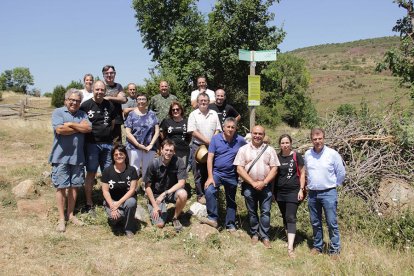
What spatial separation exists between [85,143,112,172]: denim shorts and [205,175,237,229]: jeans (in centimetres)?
156

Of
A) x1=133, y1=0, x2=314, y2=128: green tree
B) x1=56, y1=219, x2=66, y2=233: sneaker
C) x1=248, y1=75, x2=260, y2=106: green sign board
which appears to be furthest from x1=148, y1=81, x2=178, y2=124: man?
x1=133, y1=0, x2=314, y2=128: green tree

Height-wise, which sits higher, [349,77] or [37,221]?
[349,77]

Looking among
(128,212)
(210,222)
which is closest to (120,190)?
(128,212)

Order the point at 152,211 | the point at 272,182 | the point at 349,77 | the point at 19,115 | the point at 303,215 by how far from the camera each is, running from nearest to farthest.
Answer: the point at 272,182 < the point at 152,211 < the point at 303,215 < the point at 19,115 < the point at 349,77

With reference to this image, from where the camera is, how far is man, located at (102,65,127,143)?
5.66 metres

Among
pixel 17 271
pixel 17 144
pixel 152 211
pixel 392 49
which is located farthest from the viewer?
pixel 17 144

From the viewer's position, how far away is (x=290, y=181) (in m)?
4.95

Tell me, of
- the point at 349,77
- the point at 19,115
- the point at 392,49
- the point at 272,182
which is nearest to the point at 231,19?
the point at 392,49

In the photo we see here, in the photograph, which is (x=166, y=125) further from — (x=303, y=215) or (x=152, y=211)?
(x=303, y=215)

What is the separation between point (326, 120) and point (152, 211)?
4070mm

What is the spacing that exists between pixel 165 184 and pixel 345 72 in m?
57.6

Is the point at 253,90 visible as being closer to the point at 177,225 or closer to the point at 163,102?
the point at 163,102

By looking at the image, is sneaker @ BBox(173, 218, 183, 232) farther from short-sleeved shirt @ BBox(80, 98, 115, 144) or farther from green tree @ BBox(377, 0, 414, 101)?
green tree @ BBox(377, 0, 414, 101)

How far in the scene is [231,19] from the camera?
12750 mm
